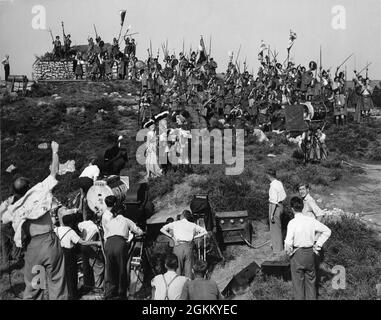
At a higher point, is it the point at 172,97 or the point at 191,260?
the point at 172,97

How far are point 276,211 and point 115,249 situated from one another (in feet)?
12.4

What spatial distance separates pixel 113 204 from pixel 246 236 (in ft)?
12.2

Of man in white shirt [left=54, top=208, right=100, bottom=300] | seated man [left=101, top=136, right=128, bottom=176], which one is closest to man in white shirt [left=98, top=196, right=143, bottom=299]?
man in white shirt [left=54, top=208, right=100, bottom=300]

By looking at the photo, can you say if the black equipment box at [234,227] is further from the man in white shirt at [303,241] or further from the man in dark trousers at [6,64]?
the man in dark trousers at [6,64]

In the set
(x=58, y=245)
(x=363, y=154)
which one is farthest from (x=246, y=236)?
(x=363, y=154)

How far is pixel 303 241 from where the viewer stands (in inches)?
284

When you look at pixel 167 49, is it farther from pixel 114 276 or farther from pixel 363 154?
pixel 114 276

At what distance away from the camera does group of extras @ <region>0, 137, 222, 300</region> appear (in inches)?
263

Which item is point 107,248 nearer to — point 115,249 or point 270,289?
point 115,249

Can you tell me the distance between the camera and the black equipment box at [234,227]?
34.2 ft

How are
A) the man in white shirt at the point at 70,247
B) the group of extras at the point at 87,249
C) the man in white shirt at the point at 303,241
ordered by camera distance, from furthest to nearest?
the man in white shirt at the point at 70,247 < the man in white shirt at the point at 303,241 < the group of extras at the point at 87,249

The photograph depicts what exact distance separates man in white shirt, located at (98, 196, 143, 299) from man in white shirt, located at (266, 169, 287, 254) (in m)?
3.23

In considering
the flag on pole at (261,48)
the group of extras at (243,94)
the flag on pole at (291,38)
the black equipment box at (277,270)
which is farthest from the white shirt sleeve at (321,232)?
the flag on pole at (261,48)

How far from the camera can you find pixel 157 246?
9.52m
